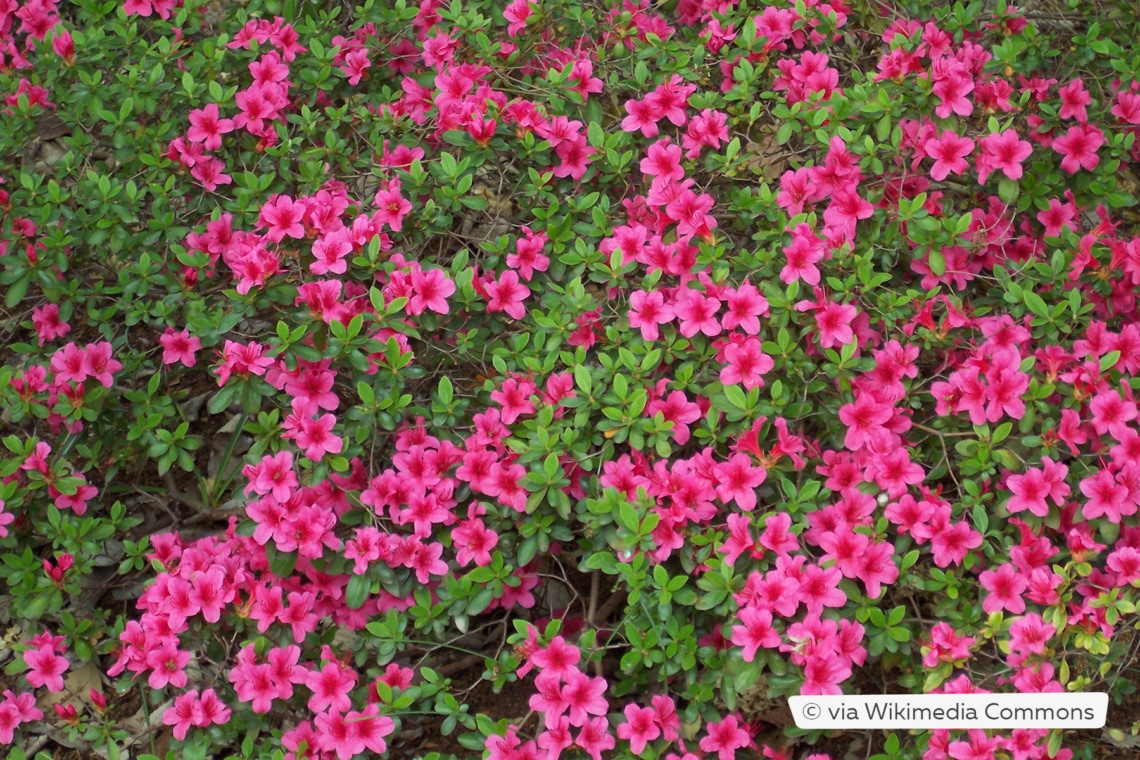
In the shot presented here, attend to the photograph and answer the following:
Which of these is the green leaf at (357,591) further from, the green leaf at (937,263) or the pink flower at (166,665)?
the green leaf at (937,263)

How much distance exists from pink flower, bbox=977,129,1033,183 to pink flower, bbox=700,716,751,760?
52.5 inches

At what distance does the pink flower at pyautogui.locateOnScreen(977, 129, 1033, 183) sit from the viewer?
238 cm

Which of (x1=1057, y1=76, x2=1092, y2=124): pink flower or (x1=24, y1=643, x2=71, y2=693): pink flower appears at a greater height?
(x1=1057, y1=76, x2=1092, y2=124): pink flower

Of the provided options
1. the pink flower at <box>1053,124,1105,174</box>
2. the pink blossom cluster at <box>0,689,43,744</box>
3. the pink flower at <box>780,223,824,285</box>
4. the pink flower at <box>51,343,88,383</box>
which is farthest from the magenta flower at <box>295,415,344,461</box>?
the pink flower at <box>1053,124,1105,174</box>

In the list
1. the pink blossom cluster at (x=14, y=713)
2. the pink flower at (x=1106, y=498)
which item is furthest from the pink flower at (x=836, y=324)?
the pink blossom cluster at (x=14, y=713)

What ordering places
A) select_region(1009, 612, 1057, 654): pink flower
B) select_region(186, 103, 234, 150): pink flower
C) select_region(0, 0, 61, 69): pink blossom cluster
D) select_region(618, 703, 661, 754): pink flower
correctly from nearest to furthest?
select_region(1009, 612, 1057, 654): pink flower → select_region(618, 703, 661, 754): pink flower → select_region(186, 103, 234, 150): pink flower → select_region(0, 0, 61, 69): pink blossom cluster

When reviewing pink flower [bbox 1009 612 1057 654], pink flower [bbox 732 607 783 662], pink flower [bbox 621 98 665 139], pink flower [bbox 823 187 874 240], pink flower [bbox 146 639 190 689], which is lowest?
pink flower [bbox 146 639 190 689]

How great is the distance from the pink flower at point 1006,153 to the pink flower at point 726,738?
133 centimetres

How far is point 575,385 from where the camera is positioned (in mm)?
2242

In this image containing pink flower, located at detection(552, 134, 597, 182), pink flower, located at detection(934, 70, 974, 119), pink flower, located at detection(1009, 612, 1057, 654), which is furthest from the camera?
pink flower, located at detection(552, 134, 597, 182)

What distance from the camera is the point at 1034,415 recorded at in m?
2.12

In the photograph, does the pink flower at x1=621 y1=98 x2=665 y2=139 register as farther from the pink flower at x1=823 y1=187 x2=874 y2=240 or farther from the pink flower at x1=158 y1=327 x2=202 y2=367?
the pink flower at x1=158 y1=327 x2=202 y2=367

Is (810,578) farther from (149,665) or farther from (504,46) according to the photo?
(504,46)

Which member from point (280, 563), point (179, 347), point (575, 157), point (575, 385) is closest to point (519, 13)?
point (575, 157)
